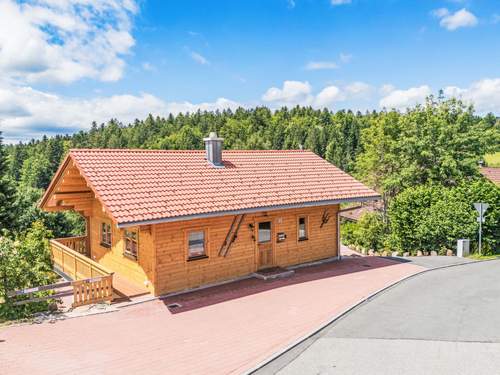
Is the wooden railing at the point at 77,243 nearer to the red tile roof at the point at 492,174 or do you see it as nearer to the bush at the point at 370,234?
the bush at the point at 370,234

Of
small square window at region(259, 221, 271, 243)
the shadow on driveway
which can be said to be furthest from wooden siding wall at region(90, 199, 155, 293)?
small square window at region(259, 221, 271, 243)

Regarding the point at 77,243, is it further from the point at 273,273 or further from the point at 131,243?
the point at 273,273

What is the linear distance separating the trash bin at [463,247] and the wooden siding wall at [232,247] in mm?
6501

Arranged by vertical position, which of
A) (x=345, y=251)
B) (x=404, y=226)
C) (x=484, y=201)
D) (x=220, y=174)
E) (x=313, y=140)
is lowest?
(x=345, y=251)

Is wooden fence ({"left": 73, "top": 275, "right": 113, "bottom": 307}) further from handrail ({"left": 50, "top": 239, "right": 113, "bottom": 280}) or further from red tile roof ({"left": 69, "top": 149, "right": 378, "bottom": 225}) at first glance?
red tile roof ({"left": 69, "top": 149, "right": 378, "bottom": 225})

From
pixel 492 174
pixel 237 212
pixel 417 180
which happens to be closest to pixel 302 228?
pixel 237 212

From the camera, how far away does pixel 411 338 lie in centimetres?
881

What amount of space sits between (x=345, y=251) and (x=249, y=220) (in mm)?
9625

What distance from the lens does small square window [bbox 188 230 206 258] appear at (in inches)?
508

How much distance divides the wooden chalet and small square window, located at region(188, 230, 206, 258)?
33 mm

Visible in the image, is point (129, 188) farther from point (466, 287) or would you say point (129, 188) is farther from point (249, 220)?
point (466, 287)

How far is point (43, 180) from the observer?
94938mm

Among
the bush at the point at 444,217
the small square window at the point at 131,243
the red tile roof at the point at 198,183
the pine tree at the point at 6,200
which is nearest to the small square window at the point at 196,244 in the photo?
the red tile roof at the point at 198,183

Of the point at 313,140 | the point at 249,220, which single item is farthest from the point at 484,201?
the point at 313,140
